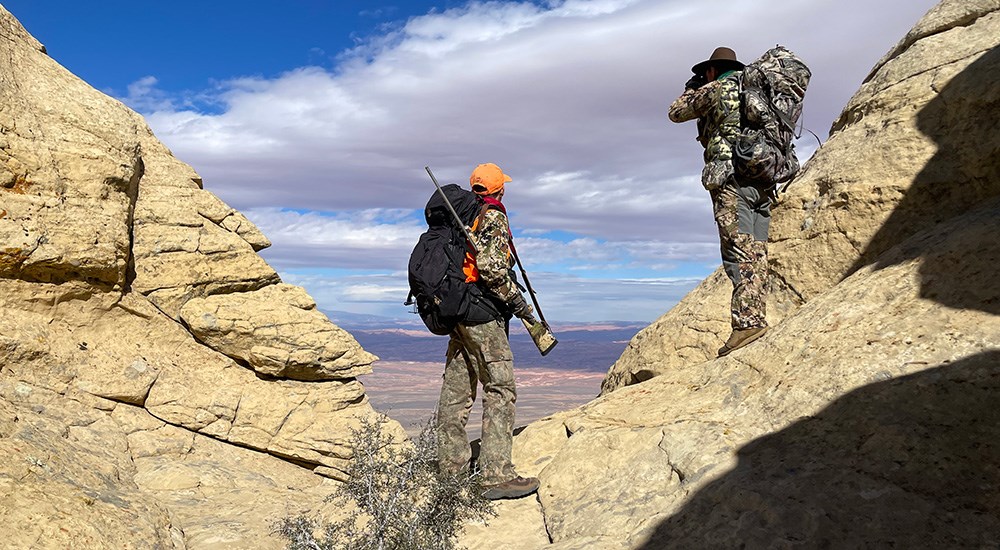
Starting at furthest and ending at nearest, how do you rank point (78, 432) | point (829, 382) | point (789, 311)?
point (789, 311) < point (78, 432) < point (829, 382)

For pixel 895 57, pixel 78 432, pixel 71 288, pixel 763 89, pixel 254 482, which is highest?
pixel 895 57

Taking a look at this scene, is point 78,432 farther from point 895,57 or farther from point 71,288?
point 895,57

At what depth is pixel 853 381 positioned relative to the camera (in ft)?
17.9

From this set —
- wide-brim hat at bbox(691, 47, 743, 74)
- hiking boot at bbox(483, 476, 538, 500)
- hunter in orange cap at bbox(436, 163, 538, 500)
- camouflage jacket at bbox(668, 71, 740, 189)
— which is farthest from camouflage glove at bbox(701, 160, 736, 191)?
hiking boot at bbox(483, 476, 538, 500)

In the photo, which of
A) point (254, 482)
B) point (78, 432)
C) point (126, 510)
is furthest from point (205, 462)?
point (126, 510)

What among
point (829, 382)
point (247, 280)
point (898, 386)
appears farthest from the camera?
point (247, 280)

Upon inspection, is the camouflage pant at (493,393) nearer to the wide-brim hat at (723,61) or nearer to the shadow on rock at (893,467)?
the shadow on rock at (893,467)

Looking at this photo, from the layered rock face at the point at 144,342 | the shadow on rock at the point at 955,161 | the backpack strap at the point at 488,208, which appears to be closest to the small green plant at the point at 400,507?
the layered rock face at the point at 144,342

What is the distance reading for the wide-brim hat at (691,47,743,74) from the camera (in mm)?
8164

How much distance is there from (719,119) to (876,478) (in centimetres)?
462

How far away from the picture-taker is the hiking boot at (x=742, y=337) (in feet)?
25.0

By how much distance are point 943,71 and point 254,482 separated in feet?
30.4

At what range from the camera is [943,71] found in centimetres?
821

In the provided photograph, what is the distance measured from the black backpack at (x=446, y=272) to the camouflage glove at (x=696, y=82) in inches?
131
